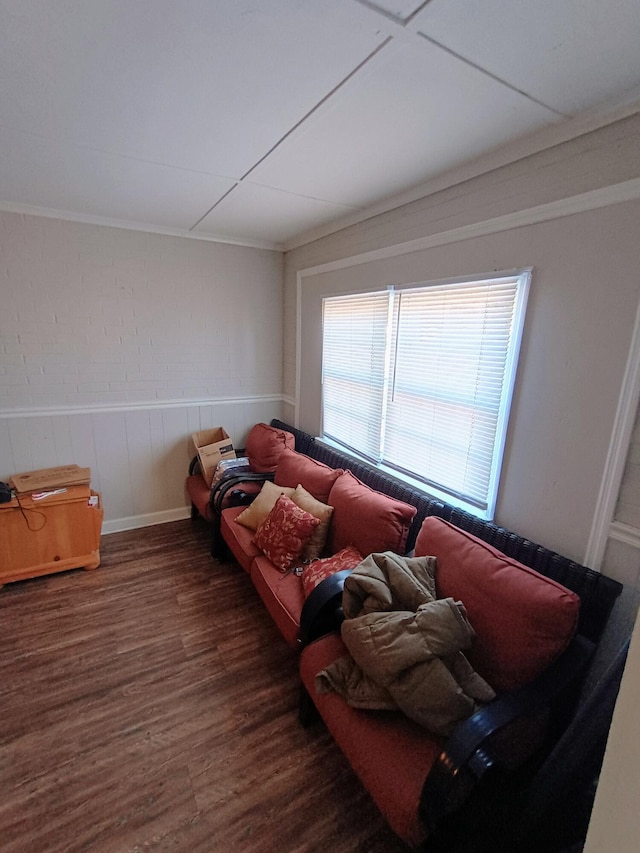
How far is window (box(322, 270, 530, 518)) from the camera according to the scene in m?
1.74

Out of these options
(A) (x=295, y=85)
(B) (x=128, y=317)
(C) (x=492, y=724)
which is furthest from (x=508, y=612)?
(B) (x=128, y=317)

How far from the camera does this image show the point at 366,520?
6.30 ft

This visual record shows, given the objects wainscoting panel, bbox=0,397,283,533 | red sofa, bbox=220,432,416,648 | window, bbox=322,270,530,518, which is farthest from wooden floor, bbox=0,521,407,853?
window, bbox=322,270,530,518

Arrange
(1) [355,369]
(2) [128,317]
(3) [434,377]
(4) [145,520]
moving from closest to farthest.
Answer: (3) [434,377] → (1) [355,369] → (2) [128,317] → (4) [145,520]

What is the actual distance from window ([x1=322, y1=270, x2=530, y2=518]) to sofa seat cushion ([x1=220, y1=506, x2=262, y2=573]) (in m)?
0.96

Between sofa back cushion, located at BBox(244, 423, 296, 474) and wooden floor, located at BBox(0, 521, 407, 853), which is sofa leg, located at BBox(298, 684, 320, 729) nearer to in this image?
wooden floor, located at BBox(0, 521, 407, 853)

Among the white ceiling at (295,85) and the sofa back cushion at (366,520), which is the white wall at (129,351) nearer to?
the white ceiling at (295,85)

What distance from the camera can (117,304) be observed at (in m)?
2.93

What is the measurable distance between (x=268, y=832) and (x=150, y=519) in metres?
2.51

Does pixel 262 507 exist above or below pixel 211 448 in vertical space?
below

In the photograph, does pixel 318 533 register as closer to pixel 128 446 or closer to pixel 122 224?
pixel 128 446

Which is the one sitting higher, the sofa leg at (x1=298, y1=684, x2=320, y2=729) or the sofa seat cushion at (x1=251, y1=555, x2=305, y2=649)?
the sofa seat cushion at (x1=251, y1=555, x2=305, y2=649)

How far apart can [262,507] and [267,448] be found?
78 centimetres

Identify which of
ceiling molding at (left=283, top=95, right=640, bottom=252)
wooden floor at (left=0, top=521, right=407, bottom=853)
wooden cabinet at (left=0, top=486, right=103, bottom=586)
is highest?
ceiling molding at (left=283, top=95, right=640, bottom=252)
